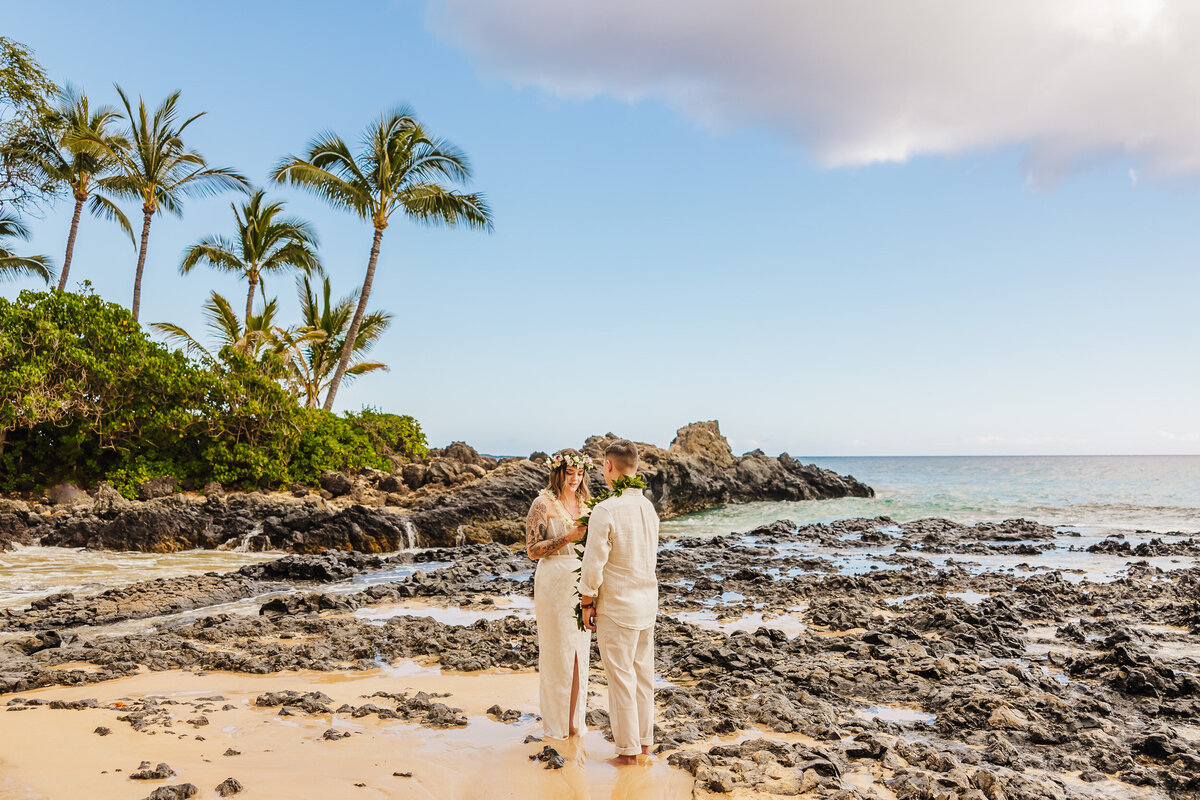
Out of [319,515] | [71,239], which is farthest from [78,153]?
[319,515]

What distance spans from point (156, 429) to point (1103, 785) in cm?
2232

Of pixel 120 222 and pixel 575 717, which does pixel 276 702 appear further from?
pixel 120 222

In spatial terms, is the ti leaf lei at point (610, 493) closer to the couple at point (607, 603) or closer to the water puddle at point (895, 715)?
the couple at point (607, 603)

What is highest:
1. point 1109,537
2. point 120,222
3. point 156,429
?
point 120,222

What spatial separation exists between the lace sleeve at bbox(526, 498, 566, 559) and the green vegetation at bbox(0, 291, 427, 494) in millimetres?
17974

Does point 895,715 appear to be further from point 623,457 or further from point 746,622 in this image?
point 746,622

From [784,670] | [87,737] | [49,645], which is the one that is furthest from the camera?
[49,645]

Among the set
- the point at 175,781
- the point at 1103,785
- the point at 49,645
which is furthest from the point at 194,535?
the point at 1103,785

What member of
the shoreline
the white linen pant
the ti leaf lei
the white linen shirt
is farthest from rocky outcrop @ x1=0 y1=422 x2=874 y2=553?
the white linen shirt

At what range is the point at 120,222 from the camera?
87.8ft

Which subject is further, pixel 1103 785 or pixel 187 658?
pixel 187 658

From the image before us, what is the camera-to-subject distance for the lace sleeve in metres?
4.82

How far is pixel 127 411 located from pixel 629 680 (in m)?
20.6

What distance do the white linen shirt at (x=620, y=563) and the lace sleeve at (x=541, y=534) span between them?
551 millimetres
